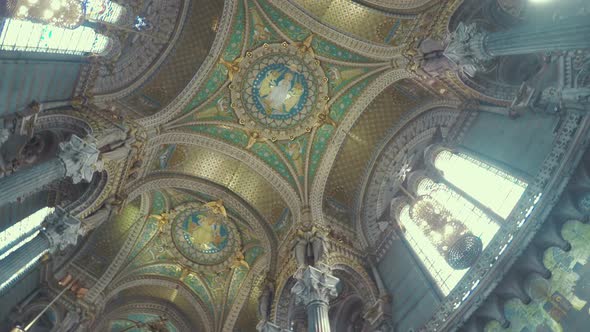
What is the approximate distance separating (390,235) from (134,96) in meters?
8.07

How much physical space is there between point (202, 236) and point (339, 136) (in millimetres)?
6075

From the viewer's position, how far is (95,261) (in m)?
13.8

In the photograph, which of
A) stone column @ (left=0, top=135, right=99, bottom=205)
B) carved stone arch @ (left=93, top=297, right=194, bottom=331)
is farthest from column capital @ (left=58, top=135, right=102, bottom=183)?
carved stone arch @ (left=93, top=297, right=194, bottom=331)

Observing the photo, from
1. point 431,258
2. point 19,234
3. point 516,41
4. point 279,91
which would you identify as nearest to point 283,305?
point 431,258

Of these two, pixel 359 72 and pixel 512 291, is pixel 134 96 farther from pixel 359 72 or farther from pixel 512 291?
pixel 512 291

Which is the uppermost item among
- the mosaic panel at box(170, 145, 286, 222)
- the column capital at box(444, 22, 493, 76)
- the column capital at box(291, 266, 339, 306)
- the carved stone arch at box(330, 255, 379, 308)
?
the mosaic panel at box(170, 145, 286, 222)

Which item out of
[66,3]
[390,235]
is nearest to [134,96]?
[66,3]

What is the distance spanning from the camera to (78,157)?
894 cm

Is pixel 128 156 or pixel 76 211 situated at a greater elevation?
pixel 128 156

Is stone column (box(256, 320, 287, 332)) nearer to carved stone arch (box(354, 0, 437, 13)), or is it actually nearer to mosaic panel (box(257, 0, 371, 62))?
mosaic panel (box(257, 0, 371, 62))

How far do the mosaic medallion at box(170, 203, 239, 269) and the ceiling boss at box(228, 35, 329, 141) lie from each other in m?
3.51

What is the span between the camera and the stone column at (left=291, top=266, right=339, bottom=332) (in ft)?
30.0

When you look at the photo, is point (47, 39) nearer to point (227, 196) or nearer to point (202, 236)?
point (227, 196)

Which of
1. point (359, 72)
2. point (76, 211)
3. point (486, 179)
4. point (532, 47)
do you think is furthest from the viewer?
point (359, 72)
